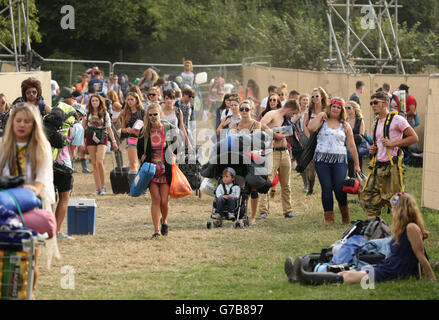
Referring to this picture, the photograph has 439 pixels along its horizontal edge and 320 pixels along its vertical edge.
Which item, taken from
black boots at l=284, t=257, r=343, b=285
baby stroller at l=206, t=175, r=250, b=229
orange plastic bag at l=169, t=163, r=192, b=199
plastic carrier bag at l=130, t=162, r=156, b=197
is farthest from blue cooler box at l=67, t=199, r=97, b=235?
black boots at l=284, t=257, r=343, b=285

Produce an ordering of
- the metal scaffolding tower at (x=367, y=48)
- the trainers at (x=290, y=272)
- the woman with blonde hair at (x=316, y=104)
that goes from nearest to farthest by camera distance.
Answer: the trainers at (x=290, y=272), the woman with blonde hair at (x=316, y=104), the metal scaffolding tower at (x=367, y=48)

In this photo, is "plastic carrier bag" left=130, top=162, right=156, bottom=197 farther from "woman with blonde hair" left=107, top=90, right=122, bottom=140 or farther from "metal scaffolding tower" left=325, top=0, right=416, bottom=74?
"metal scaffolding tower" left=325, top=0, right=416, bottom=74

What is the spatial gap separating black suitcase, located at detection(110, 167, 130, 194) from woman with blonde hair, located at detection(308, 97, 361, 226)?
188 inches

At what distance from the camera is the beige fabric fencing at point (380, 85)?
1353 cm

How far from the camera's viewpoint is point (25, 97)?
33.0 feet

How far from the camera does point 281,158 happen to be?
13.1 meters

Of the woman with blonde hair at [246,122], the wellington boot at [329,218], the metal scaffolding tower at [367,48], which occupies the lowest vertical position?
the wellington boot at [329,218]

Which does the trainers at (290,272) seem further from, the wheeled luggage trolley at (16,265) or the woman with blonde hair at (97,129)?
the woman with blonde hair at (97,129)

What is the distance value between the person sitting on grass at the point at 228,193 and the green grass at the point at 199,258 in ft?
1.02

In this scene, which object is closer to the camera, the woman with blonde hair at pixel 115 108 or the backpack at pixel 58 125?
the backpack at pixel 58 125

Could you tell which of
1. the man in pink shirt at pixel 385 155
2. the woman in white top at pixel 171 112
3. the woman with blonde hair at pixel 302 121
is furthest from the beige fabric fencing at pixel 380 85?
the woman in white top at pixel 171 112

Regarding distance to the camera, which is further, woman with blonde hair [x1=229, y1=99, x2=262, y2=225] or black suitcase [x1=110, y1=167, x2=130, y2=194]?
black suitcase [x1=110, y1=167, x2=130, y2=194]

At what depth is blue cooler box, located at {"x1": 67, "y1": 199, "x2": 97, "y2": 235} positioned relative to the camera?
11.5 metres

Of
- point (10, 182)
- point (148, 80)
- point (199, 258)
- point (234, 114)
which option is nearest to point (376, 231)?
point (199, 258)
